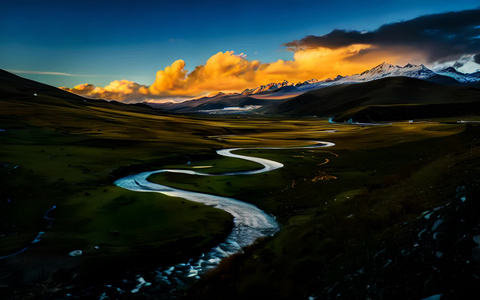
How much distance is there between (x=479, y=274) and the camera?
1039 centimetres

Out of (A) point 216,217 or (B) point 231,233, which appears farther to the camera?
(A) point 216,217

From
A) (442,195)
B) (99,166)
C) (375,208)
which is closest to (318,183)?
(375,208)

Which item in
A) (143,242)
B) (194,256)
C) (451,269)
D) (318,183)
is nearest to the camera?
(451,269)

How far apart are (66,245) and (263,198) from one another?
20.9 meters

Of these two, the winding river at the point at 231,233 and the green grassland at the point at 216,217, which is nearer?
the green grassland at the point at 216,217

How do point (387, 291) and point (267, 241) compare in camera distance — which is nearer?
point (387, 291)

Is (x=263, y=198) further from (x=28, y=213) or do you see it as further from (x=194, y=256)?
(x=28, y=213)

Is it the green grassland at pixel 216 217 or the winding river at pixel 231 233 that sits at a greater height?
the green grassland at pixel 216 217

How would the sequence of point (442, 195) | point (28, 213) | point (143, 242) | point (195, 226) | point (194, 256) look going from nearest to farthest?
1. point (442, 195)
2. point (194, 256)
3. point (143, 242)
4. point (195, 226)
5. point (28, 213)

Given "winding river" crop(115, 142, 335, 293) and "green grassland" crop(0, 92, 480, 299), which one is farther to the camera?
"winding river" crop(115, 142, 335, 293)

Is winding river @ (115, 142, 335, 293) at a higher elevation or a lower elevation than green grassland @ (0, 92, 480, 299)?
lower

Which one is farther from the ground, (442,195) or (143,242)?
(442,195)

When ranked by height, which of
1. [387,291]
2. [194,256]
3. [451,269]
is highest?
[451,269]

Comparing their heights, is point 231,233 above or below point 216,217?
below
